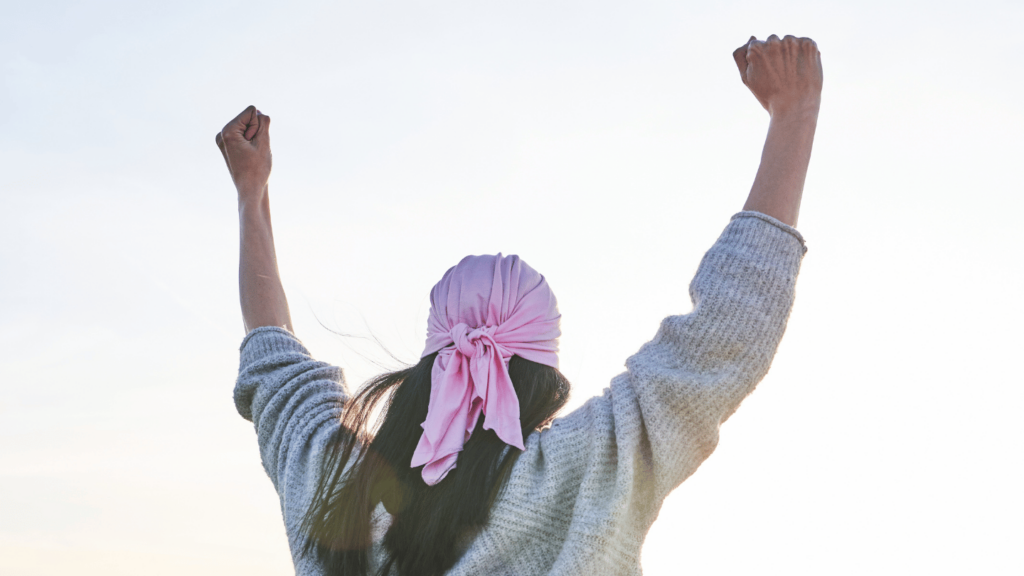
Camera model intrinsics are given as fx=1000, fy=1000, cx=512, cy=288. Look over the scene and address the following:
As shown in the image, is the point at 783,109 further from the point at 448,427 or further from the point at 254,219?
the point at 254,219

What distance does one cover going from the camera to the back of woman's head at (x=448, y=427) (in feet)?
7.89

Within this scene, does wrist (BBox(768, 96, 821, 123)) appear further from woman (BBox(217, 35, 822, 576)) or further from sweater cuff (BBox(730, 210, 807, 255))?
sweater cuff (BBox(730, 210, 807, 255))

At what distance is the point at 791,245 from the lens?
2354 millimetres

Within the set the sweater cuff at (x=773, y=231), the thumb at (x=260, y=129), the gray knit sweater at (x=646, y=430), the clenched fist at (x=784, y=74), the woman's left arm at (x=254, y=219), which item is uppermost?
the thumb at (x=260, y=129)

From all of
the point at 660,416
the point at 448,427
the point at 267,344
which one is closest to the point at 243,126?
the point at 267,344

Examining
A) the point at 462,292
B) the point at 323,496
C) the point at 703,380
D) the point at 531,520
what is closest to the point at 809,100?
the point at 703,380

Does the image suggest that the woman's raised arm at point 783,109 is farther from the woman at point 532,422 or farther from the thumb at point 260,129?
the thumb at point 260,129

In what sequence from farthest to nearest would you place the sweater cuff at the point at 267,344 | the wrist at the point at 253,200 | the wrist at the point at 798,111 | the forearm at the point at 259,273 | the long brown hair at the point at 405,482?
the wrist at the point at 253,200 < the forearm at the point at 259,273 < the sweater cuff at the point at 267,344 < the wrist at the point at 798,111 < the long brown hair at the point at 405,482

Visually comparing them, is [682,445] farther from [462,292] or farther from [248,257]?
[248,257]

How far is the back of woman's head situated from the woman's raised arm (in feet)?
2.21

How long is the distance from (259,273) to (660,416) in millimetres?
1693

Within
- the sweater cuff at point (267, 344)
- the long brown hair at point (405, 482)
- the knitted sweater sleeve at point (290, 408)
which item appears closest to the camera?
the long brown hair at point (405, 482)

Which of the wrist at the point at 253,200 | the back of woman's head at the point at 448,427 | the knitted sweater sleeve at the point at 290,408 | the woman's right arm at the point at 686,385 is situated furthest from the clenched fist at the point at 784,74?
the wrist at the point at 253,200

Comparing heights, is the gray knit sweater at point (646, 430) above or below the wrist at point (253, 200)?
below
